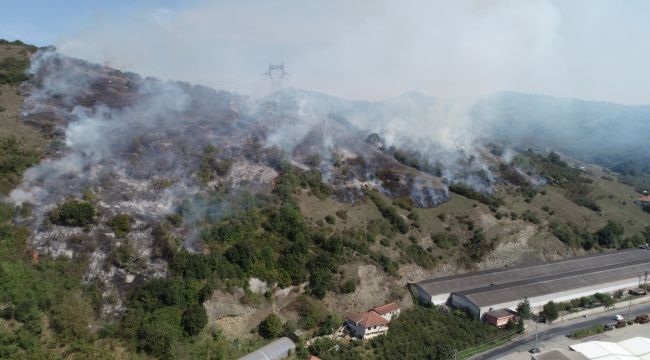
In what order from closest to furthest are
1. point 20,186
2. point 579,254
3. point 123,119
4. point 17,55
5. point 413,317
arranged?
1. point 20,186
2. point 413,317
3. point 123,119
4. point 579,254
5. point 17,55

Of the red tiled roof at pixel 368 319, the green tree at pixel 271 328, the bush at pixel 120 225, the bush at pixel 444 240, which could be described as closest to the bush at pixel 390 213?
the bush at pixel 444 240

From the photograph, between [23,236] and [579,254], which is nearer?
[23,236]

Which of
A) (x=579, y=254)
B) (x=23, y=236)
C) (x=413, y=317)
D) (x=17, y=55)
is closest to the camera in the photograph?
(x=23, y=236)

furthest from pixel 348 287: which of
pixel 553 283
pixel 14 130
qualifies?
pixel 14 130

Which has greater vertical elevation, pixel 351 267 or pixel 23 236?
pixel 23 236

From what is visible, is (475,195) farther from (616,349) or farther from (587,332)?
(616,349)

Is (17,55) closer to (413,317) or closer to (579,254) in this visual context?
(413,317)

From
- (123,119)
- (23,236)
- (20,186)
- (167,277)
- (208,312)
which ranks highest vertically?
(123,119)

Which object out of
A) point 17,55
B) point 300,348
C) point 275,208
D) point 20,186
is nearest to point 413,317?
point 300,348
